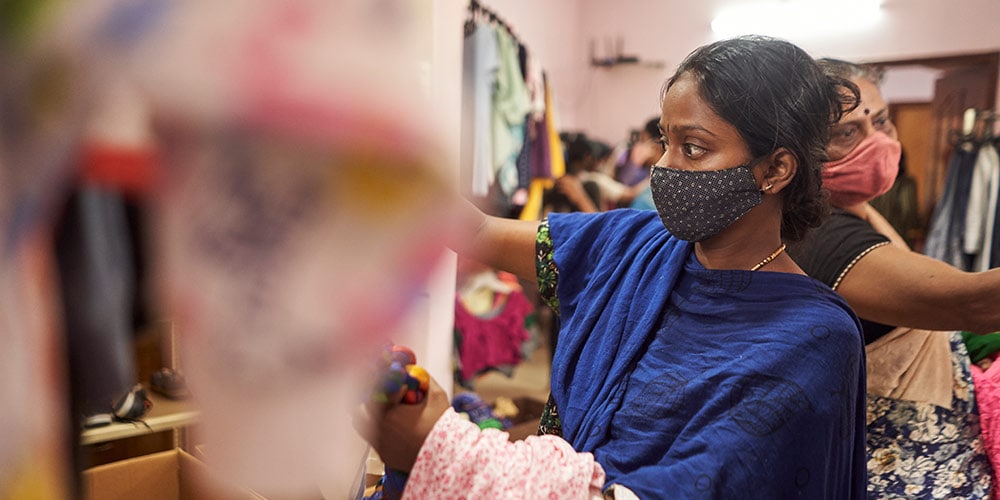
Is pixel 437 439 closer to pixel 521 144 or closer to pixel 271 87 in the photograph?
pixel 271 87

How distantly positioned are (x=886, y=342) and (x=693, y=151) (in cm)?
57

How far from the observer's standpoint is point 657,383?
35.5 inches

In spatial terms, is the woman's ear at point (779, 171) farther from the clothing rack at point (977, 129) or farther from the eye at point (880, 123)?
the clothing rack at point (977, 129)

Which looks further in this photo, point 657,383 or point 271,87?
point 657,383

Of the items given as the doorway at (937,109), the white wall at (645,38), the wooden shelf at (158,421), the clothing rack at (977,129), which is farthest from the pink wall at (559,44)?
the wooden shelf at (158,421)

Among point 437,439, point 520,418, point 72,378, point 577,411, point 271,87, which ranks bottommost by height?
point 520,418

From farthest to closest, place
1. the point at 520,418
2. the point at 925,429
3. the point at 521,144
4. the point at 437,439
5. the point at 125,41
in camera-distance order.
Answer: the point at 521,144
the point at 520,418
the point at 925,429
the point at 437,439
the point at 125,41

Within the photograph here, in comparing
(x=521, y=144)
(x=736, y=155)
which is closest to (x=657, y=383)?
(x=736, y=155)

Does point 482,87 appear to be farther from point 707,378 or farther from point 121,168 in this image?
point 121,168

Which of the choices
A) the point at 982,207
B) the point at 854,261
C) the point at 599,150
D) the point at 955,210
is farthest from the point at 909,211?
the point at 854,261

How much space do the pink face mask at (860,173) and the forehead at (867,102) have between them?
0.15ft

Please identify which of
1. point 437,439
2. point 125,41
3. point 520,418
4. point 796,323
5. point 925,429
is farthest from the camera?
point 520,418

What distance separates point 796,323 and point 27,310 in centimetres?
79

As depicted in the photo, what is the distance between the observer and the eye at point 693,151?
92 cm
